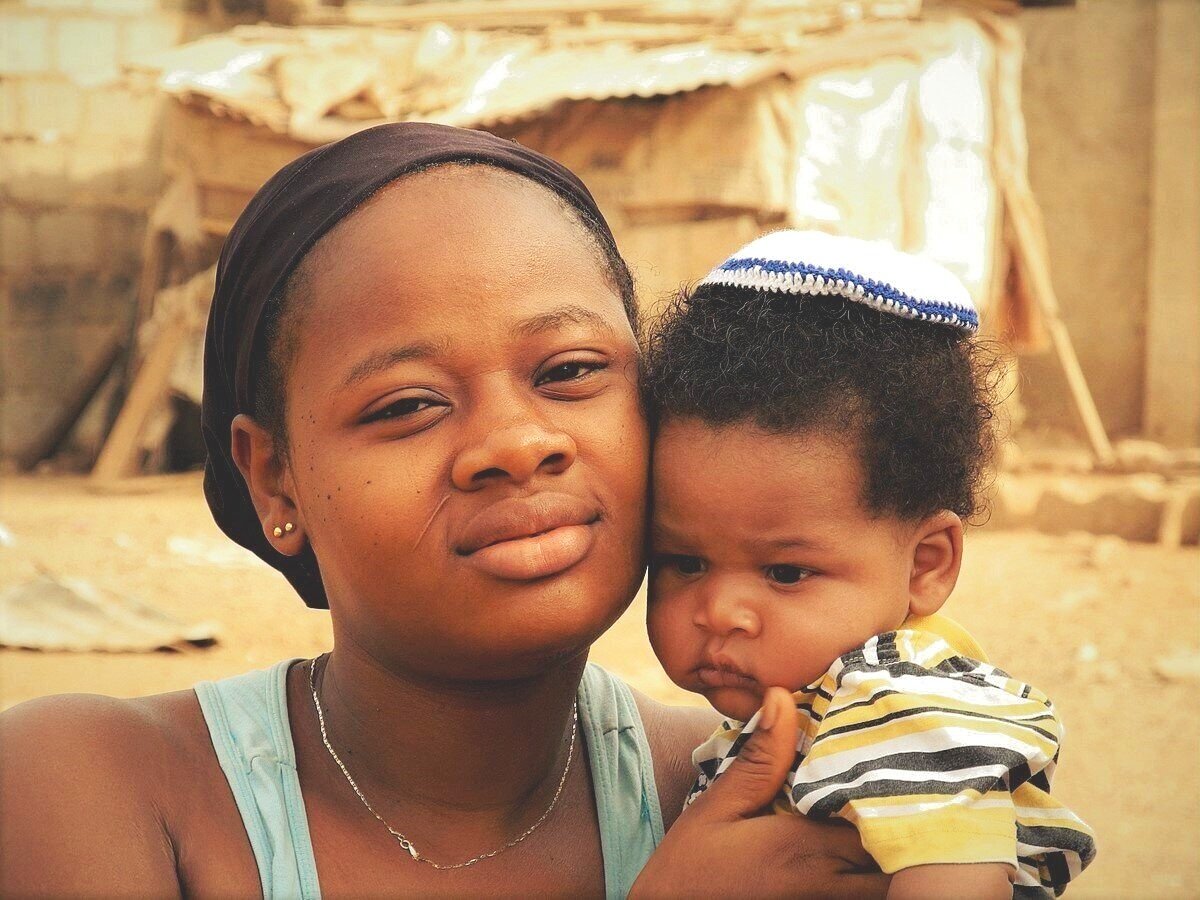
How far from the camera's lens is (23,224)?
11.0m

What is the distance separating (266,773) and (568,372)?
2.38 ft

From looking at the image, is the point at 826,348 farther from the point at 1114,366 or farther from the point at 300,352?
the point at 1114,366

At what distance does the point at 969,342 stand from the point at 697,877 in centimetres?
92

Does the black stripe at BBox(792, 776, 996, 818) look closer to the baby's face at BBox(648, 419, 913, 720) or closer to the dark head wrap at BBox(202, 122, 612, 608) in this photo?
the baby's face at BBox(648, 419, 913, 720)

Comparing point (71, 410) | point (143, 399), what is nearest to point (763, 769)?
point (143, 399)

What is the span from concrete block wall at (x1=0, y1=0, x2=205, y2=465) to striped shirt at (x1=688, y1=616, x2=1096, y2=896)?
35.7 feet

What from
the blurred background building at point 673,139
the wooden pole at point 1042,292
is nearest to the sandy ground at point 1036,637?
the blurred background building at point 673,139

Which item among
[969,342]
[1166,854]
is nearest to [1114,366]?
[1166,854]

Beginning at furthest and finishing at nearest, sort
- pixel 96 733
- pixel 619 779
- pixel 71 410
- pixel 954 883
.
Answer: pixel 71 410, pixel 619 779, pixel 96 733, pixel 954 883

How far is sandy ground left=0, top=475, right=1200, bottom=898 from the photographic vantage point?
453cm

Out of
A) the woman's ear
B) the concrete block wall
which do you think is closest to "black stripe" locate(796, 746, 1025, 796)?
the woman's ear

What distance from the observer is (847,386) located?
5.86ft

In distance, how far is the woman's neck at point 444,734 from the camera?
1.82 meters

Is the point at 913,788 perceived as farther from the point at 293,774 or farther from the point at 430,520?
the point at 293,774
